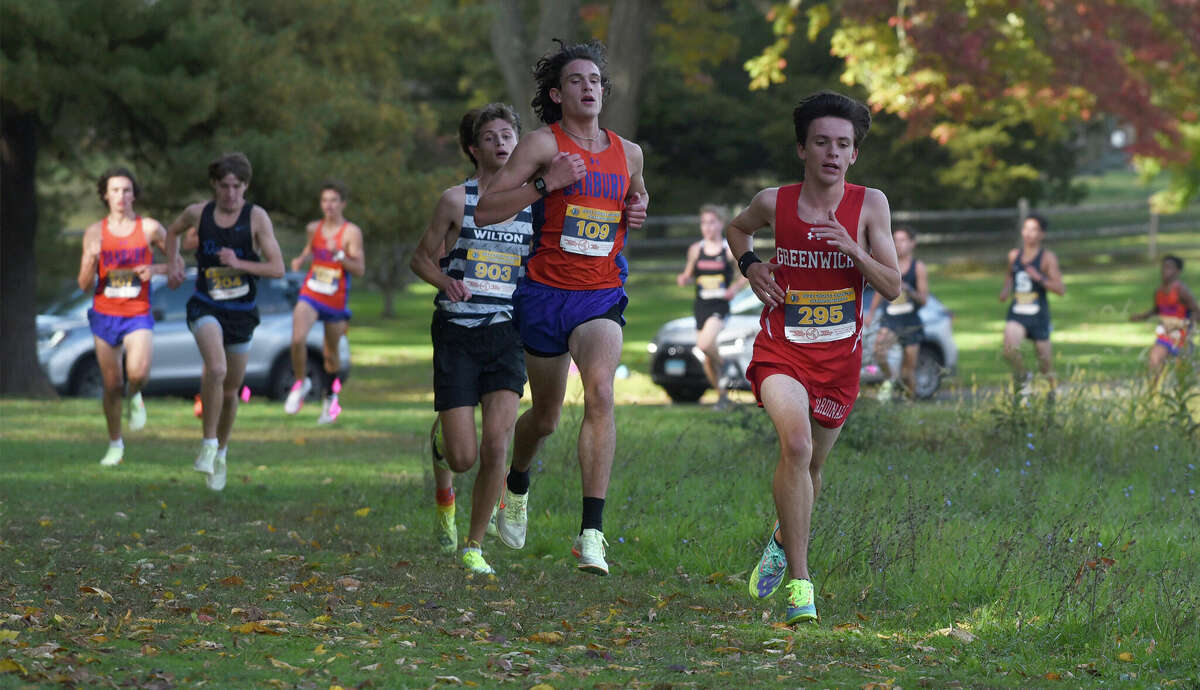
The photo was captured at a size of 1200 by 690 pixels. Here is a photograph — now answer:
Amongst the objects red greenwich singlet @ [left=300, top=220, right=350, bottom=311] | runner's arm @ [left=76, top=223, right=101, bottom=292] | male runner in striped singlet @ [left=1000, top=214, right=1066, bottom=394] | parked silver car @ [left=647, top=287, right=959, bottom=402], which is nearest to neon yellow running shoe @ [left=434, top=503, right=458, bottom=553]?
runner's arm @ [left=76, top=223, right=101, bottom=292]

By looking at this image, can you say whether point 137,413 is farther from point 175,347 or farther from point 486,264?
point 486,264

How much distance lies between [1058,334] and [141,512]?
1939 cm

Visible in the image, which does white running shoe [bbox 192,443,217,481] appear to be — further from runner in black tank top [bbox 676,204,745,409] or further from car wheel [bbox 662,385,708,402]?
car wheel [bbox 662,385,708,402]

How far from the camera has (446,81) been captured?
44.4 meters

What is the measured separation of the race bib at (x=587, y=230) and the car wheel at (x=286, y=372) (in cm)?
1305

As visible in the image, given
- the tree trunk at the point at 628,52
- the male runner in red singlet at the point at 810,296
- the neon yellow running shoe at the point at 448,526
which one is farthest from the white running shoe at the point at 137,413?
the tree trunk at the point at 628,52

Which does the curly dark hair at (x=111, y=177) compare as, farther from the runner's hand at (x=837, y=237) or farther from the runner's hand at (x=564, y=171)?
the runner's hand at (x=837, y=237)

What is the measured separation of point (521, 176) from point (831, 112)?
1.34 metres

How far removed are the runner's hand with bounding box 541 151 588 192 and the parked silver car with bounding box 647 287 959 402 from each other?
1079cm

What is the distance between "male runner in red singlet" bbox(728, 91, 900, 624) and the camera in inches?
267

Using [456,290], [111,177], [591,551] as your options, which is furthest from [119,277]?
[591,551]

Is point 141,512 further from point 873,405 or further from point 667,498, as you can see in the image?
point 873,405

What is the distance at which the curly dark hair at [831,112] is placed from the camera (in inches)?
274

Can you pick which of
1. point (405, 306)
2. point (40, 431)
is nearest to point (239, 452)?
point (40, 431)
